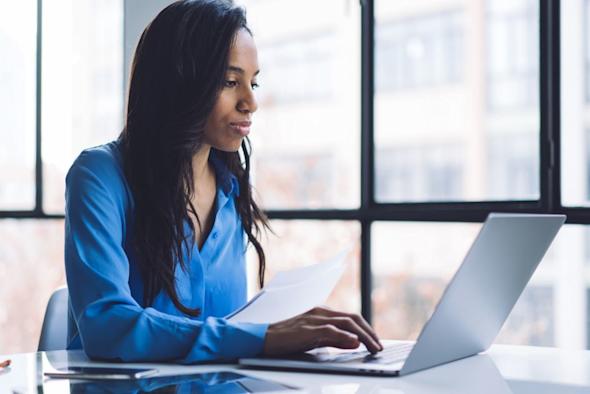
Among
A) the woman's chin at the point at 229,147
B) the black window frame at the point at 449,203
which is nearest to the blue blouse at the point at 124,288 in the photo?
the woman's chin at the point at 229,147

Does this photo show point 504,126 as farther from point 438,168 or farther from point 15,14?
point 15,14

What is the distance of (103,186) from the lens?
4.97ft

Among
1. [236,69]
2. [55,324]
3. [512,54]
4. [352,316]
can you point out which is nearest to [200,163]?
[236,69]

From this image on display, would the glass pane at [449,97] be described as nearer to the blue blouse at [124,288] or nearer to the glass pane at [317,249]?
the glass pane at [317,249]

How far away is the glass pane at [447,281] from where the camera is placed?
9.34 ft

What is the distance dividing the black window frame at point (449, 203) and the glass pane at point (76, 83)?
1.11 meters

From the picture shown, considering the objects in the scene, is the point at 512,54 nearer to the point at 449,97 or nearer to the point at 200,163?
the point at 449,97

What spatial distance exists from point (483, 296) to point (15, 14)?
300cm

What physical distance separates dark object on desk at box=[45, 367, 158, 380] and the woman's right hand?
0.64 ft

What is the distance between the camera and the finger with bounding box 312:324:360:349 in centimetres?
130

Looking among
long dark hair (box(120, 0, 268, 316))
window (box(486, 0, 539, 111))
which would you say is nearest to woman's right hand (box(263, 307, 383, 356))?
long dark hair (box(120, 0, 268, 316))

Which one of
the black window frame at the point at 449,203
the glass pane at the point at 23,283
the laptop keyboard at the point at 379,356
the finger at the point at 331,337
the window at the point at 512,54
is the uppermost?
the window at the point at 512,54

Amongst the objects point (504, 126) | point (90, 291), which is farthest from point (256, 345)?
point (504, 126)

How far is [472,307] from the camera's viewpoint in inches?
50.6
